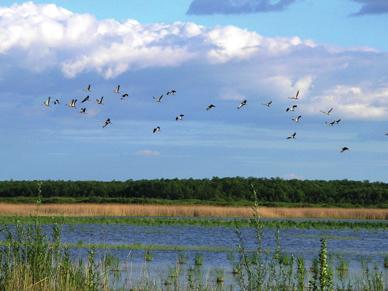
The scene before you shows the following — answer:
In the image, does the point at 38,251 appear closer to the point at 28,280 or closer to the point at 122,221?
the point at 28,280

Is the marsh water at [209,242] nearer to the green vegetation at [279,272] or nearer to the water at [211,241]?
the water at [211,241]

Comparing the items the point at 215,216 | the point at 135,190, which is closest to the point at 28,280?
the point at 215,216

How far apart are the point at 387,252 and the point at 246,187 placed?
5578 cm

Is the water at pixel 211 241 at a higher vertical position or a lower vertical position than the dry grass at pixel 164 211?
lower

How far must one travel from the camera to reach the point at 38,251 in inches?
514

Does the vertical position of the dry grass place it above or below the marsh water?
above

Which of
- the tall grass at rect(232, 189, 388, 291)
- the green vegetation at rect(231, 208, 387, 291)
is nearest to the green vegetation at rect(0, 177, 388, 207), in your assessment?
the green vegetation at rect(231, 208, 387, 291)

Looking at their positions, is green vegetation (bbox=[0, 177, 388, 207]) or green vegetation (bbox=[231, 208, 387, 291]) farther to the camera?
green vegetation (bbox=[0, 177, 388, 207])

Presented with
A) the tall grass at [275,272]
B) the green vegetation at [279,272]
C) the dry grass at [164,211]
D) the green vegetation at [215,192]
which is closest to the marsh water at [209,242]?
the green vegetation at [279,272]

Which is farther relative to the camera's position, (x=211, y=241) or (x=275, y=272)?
(x=211, y=241)

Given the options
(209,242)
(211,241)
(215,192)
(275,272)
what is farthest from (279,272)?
(215,192)

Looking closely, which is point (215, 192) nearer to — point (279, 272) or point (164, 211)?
point (164, 211)

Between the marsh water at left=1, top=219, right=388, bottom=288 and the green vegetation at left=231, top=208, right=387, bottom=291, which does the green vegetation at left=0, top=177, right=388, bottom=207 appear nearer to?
the marsh water at left=1, top=219, right=388, bottom=288

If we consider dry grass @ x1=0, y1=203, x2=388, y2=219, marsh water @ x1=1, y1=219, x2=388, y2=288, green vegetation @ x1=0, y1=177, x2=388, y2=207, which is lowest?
marsh water @ x1=1, y1=219, x2=388, y2=288
